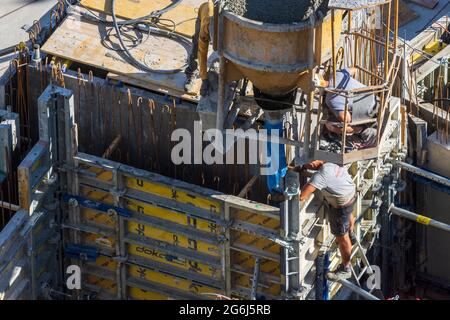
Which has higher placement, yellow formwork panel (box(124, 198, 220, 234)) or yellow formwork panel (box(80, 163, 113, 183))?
yellow formwork panel (box(80, 163, 113, 183))

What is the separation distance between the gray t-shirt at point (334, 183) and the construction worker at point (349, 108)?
0.76 m

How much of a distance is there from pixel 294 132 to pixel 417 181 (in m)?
3.48

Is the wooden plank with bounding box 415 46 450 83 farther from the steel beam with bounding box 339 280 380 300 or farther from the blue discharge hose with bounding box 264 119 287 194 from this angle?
the steel beam with bounding box 339 280 380 300

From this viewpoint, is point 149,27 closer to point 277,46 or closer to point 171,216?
point 171,216

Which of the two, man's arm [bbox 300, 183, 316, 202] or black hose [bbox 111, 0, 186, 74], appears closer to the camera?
man's arm [bbox 300, 183, 316, 202]

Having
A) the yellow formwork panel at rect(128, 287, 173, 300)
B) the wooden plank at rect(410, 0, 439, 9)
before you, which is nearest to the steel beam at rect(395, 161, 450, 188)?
Answer: the yellow formwork panel at rect(128, 287, 173, 300)

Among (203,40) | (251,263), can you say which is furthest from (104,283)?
(203,40)

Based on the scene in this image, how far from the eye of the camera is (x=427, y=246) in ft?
85.0

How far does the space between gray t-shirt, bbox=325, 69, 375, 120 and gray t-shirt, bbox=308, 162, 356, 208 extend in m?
1.04

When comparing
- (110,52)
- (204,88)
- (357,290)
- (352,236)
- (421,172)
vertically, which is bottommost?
(357,290)

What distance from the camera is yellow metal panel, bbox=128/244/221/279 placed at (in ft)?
76.7

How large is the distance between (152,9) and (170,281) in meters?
4.66

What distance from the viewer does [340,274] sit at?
23203 mm
